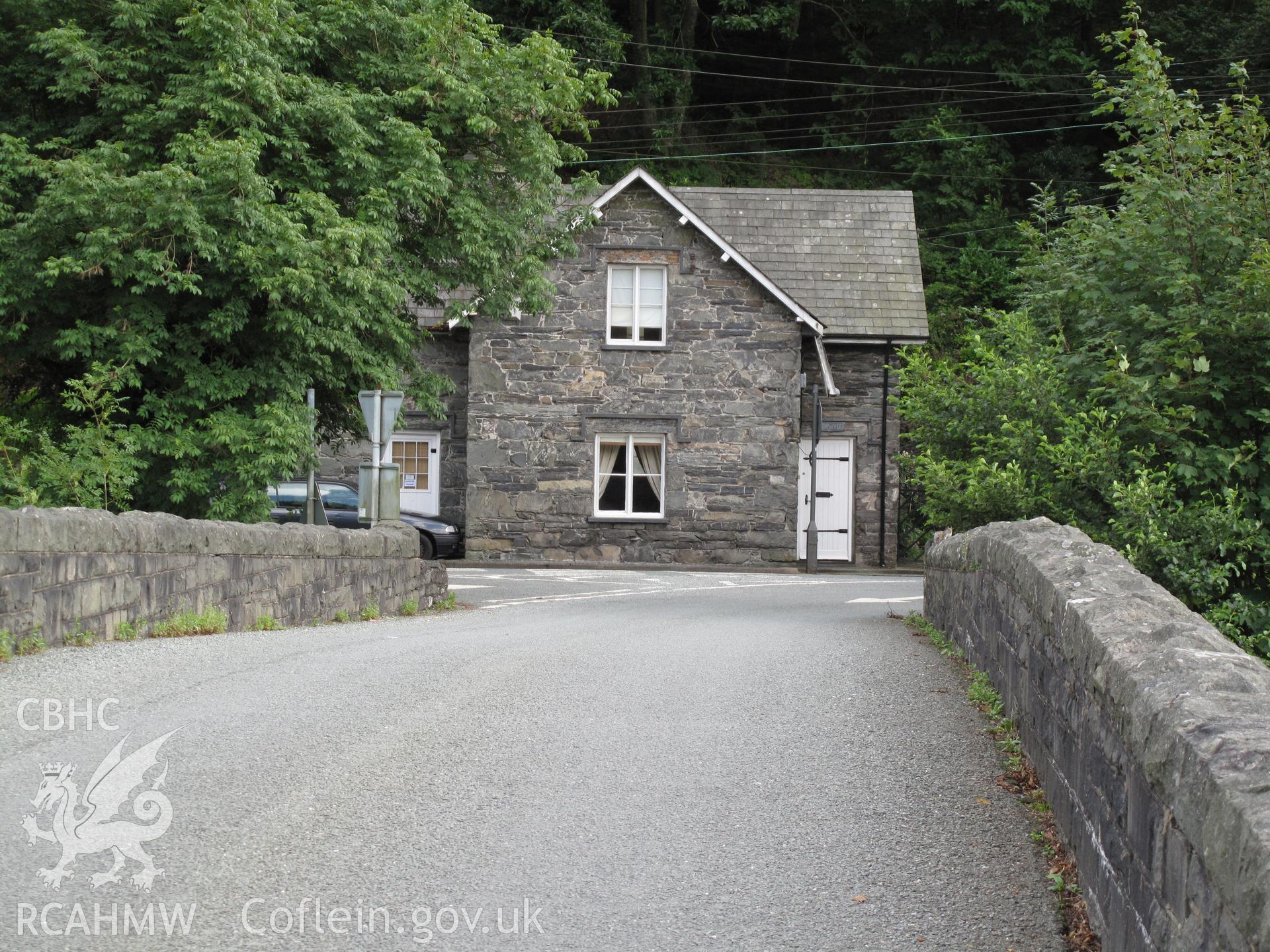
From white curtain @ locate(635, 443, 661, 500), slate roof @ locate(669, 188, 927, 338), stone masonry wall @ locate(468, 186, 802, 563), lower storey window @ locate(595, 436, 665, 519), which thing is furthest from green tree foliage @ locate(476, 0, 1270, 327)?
lower storey window @ locate(595, 436, 665, 519)

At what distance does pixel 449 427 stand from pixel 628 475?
158 inches

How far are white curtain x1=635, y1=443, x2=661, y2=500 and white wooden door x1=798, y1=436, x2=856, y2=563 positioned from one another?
3213 mm

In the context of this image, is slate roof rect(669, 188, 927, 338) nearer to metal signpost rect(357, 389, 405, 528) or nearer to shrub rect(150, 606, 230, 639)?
metal signpost rect(357, 389, 405, 528)

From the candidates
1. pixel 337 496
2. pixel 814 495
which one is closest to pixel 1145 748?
pixel 337 496

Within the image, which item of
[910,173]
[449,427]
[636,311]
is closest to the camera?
[636,311]

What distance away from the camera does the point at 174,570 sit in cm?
1061

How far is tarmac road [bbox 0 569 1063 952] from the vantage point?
14.4 ft

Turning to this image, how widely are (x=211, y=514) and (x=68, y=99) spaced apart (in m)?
5.34

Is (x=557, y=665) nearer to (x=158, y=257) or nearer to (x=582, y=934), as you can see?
(x=582, y=934)

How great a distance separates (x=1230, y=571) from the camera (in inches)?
385

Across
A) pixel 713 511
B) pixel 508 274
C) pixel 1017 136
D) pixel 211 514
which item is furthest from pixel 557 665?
pixel 1017 136

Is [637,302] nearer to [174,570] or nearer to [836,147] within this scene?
[836,147]

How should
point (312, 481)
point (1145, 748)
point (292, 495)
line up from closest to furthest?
point (1145, 748) < point (312, 481) < point (292, 495)

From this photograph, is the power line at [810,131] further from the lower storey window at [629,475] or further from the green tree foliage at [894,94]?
the lower storey window at [629,475]
